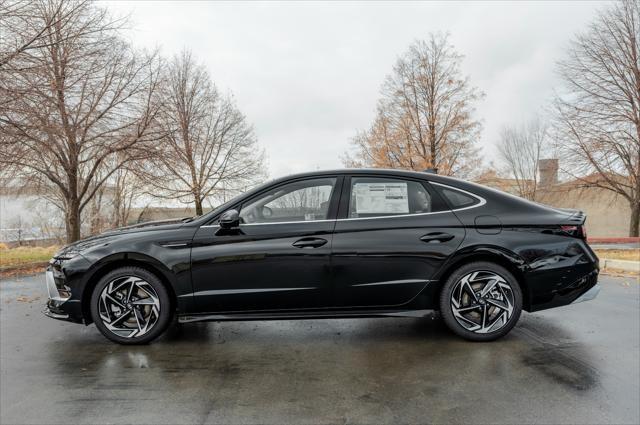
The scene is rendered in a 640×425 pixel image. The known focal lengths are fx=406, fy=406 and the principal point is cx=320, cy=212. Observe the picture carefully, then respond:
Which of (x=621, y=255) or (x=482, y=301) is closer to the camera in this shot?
(x=482, y=301)

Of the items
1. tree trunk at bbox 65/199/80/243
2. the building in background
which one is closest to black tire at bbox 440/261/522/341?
tree trunk at bbox 65/199/80/243

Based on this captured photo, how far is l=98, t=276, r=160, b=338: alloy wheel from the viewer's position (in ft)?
12.3

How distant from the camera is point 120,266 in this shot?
150 inches

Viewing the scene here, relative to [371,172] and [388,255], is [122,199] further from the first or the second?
[388,255]

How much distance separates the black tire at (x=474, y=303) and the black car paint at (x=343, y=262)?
0.07m

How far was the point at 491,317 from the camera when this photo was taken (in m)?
3.67

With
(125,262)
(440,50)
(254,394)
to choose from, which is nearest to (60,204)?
(440,50)

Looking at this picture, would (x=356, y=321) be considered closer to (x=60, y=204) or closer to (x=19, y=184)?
(x=19, y=184)

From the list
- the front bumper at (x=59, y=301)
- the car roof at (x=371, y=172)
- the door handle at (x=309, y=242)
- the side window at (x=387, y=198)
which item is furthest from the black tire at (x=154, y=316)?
the side window at (x=387, y=198)

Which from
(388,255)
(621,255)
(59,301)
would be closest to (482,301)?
(388,255)

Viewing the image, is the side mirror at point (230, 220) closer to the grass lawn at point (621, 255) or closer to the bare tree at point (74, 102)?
the bare tree at point (74, 102)

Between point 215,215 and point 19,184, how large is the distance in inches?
676

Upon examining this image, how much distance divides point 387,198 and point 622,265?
706cm

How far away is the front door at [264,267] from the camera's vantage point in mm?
3652
